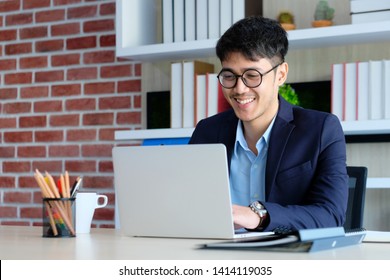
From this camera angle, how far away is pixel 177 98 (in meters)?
3.26

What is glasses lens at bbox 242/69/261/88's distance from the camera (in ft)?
7.02

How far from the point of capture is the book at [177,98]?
10.7ft

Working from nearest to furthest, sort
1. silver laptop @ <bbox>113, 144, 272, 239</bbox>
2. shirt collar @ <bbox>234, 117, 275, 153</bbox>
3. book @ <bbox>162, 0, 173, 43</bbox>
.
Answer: silver laptop @ <bbox>113, 144, 272, 239</bbox> → shirt collar @ <bbox>234, 117, 275, 153</bbox> → book @ <bbox>162, 0, 173, 43</bbox>

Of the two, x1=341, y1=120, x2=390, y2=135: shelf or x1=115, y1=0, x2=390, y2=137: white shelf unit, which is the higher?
x1=115, y1=0, x2=390, y2=137: white shelf unit

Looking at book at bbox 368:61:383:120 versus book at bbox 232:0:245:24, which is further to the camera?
book at bbox 232:0:245:24

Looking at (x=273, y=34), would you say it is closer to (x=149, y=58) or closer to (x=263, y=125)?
(x=263, y=125)

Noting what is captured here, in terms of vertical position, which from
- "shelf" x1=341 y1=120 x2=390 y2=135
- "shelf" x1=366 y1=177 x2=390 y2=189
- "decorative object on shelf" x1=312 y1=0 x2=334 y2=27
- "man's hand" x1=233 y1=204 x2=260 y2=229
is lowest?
"shelf" x1=366 y1=177 x2=390 y2=189

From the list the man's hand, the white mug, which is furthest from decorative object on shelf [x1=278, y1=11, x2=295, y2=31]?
the man's hand

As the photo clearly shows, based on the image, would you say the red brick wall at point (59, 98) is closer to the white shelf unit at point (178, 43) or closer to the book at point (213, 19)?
the white shelf unit at point (178, 43)

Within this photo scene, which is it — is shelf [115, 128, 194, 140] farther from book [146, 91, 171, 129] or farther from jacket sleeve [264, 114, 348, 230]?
jacket sleeve [264, 114, 348, 230]

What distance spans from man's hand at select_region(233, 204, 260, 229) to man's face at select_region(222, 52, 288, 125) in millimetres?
541

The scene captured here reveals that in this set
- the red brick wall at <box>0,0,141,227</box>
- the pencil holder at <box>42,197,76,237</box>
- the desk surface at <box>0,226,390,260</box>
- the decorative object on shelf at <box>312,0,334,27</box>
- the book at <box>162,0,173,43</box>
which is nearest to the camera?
the desk surface at <box>0,226,390,260</box>
